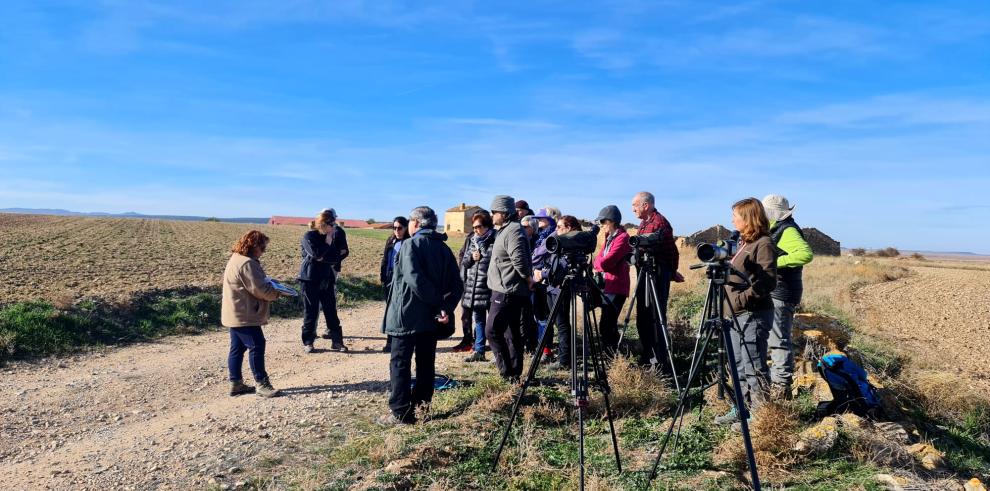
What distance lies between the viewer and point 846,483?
3871 millimetres

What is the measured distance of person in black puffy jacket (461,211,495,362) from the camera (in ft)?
22.6

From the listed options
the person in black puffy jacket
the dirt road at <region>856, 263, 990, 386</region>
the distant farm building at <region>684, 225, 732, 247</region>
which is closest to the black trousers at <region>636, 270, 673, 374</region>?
the person in black puffy jacket

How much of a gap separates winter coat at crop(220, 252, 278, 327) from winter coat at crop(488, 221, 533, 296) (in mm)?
2363

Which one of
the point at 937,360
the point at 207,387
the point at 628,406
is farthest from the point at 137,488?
the point at 937,360

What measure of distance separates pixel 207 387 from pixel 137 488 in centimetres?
271

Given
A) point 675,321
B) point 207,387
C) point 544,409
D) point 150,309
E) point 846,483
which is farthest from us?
point 150,309

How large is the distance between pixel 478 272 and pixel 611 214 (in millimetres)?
1718

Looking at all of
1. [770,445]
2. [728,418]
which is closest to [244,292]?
[728,418]

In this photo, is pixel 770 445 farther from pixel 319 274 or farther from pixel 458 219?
pixel 458 219

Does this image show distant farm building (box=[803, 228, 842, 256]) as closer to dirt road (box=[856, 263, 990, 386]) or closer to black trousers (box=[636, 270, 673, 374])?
dirt road (box=[856, 263, 990, 386])

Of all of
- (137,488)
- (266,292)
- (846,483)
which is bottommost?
(137,488)

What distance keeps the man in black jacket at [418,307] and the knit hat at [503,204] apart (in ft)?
3.23

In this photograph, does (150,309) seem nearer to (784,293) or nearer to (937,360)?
(784,293)

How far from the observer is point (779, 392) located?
→ 186 inches
